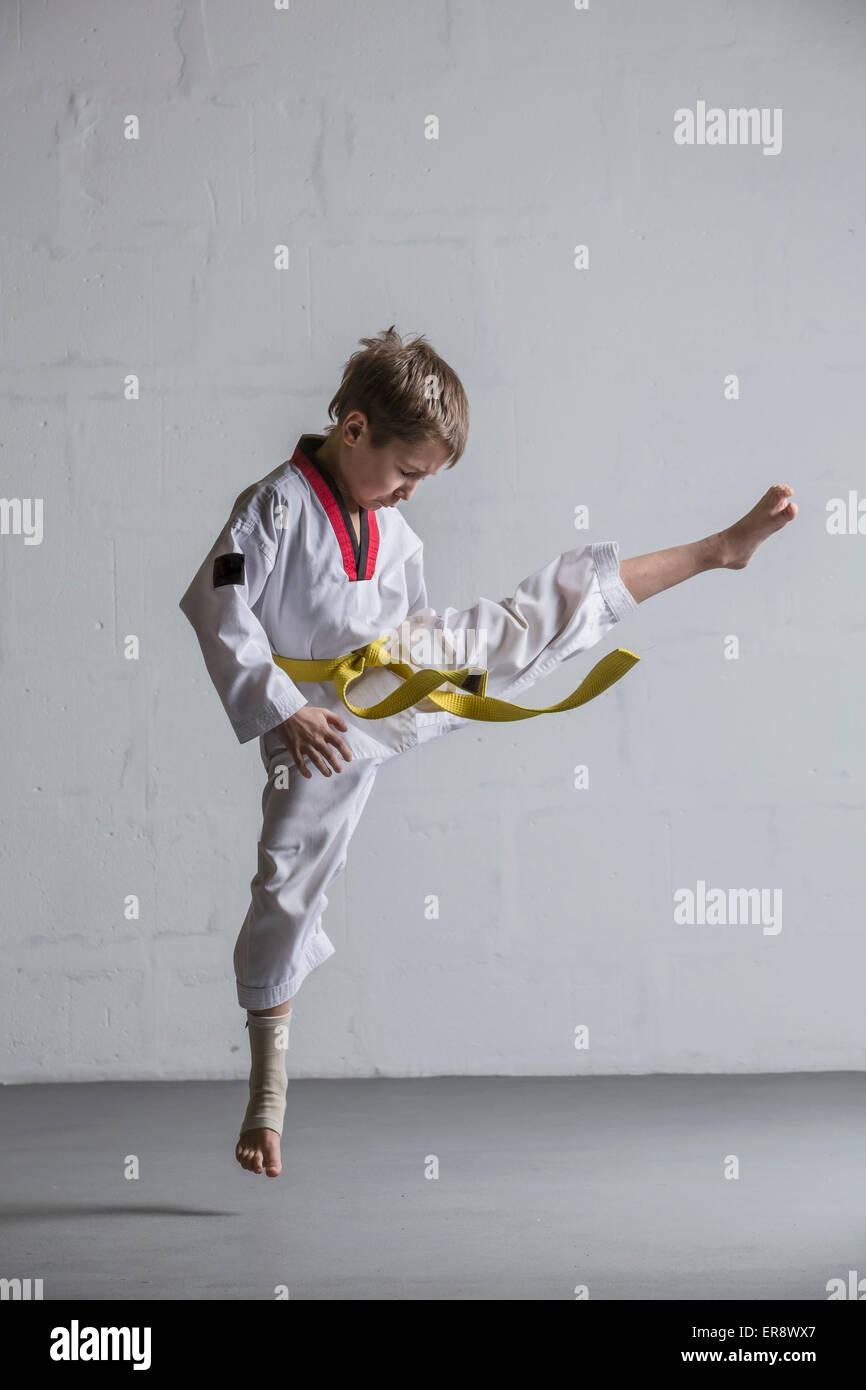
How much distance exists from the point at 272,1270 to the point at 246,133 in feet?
7.28

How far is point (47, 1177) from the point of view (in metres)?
2.15

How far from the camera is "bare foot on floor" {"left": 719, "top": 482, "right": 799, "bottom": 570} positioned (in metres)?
1.77

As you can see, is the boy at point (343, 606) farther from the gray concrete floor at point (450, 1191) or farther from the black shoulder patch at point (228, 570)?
the gray concrete floor at point (450, 1191)

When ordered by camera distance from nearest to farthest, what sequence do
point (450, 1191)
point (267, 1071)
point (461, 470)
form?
1. point (267, 1071)
2. point (450, 1191)
3. point (461, 470)

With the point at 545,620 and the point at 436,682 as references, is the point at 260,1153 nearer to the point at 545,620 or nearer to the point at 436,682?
the point at 436,682

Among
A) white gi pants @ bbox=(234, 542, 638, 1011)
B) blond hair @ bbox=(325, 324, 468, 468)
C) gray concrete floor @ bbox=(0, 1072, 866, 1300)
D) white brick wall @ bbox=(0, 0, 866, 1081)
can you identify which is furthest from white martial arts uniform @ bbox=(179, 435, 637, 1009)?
white brick wall @ bbox=(0, 0, 866, 1081)

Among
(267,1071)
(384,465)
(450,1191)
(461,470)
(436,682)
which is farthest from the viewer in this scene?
(461,470)

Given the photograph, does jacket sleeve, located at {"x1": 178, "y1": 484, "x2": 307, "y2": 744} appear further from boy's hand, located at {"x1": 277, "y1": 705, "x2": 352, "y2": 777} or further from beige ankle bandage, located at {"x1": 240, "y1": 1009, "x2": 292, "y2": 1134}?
beige ankle bandage, located at {"x1": 240, "y1": 1009, "x2": 292, "y2": 1134}

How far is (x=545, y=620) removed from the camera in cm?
181

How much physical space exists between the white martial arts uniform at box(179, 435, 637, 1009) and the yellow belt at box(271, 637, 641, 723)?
22 millimetres

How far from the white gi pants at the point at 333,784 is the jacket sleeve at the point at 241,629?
10 cm

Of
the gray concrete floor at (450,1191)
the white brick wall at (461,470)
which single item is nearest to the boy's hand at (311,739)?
the gray concrete floor at (450,1191)

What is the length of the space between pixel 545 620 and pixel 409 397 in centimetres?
36

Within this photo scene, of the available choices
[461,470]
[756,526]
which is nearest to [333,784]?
[756,526]
